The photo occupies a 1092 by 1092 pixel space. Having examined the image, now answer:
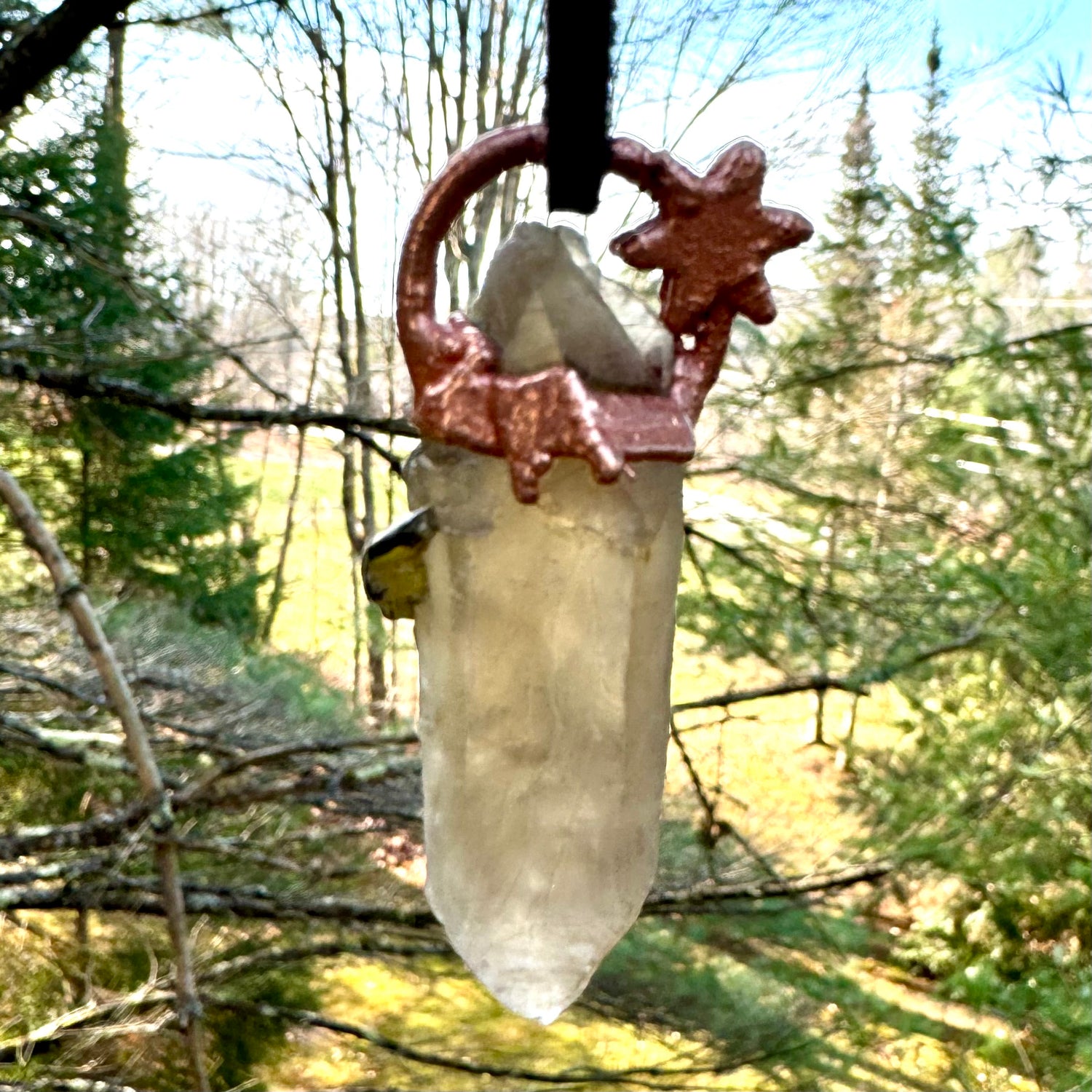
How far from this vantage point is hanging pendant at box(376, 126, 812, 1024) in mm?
560

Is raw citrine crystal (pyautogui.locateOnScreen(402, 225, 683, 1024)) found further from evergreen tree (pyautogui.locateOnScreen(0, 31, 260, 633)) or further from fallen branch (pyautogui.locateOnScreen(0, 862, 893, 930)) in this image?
fallen branch (pyautogui.locateOnScreen(0, 862, 893, 930))

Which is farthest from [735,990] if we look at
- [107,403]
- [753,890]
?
[107,403]

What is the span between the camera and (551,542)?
58 centimetres

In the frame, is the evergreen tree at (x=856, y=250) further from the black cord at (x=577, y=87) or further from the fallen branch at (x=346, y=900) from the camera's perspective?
the black cord at (x=577, y=87)

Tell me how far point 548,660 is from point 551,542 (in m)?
0.07

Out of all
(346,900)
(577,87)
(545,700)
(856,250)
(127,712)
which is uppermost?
(856,250)

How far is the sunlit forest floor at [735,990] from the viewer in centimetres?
235

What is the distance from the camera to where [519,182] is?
2307 millimetres

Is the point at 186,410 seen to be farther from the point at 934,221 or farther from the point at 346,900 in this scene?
the point at 934,221

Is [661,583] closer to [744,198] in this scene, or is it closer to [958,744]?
[744,198]

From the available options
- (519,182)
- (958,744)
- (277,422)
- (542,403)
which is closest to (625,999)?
(958,744)

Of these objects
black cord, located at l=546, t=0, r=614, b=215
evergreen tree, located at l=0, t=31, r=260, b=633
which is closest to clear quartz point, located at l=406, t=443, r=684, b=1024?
black cord, located at l=546, t=0, r=614, b=215

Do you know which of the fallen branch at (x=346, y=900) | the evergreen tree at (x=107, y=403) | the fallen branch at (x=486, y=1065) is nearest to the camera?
the fallen branch at (x=346, y=900)

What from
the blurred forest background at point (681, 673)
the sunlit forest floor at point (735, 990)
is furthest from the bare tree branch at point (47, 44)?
the sunlit forest floor at point (735, 990)
